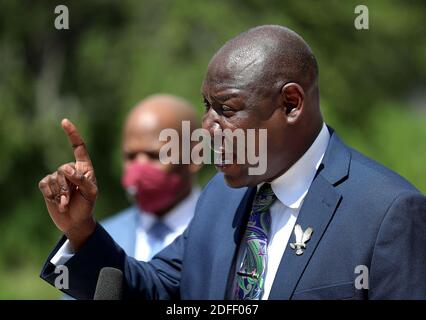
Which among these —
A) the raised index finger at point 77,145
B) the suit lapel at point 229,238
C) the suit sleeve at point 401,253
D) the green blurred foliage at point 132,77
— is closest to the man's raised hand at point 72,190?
the raised index finger at point 77,145

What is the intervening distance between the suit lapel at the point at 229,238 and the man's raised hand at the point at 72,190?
0.50m

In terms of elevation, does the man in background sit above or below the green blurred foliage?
below

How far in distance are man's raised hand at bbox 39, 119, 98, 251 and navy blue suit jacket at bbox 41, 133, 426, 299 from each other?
125 millimetres

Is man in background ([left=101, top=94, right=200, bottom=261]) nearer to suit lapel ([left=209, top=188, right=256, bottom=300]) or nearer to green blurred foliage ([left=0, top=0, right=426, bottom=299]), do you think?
suit lapel ([left=209, top=188, right=256, bottom=300])

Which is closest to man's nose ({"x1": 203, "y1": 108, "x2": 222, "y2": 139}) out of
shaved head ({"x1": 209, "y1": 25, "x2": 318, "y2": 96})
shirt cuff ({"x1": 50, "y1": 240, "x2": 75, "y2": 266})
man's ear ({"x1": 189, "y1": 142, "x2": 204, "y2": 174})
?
shaved head ({"x1": 209, "y1": 25, "x2": 318, "y2": 96})

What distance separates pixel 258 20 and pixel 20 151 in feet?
11.4

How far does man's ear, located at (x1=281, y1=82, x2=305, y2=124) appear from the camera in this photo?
111 inches

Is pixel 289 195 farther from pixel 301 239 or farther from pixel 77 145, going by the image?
pixel 77 145

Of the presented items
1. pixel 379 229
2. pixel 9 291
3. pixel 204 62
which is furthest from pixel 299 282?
pixel 9 291

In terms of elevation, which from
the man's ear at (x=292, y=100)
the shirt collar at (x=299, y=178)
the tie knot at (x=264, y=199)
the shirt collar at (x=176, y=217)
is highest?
the man's ear at (x=292, y=100)

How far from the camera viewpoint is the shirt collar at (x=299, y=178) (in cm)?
287

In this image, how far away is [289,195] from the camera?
2.88 m

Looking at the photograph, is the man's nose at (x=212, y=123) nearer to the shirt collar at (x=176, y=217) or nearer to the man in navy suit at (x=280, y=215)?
the man in navy suit at (x=280, y=215)
